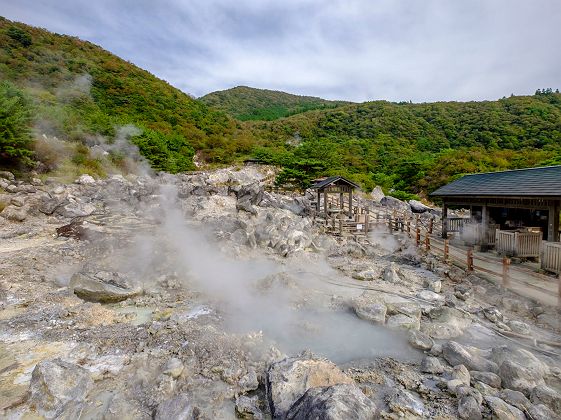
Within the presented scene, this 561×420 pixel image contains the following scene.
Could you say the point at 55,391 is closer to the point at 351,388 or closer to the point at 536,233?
the point at 351,388

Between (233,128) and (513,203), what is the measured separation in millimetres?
45054

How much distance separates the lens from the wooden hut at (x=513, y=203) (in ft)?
29.3

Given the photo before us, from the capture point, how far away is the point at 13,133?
18234 mm

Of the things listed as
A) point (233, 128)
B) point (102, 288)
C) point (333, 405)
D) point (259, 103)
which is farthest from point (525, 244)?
point (259, 103)

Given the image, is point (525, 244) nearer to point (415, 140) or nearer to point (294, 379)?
point (294, 379)

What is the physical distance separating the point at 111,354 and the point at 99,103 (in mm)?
42185

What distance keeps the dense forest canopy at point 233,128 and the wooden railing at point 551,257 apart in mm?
17852

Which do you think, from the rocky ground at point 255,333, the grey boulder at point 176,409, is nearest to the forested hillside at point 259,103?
the rocky ground at point 255,333

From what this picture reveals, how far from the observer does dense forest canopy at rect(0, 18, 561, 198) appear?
25.0 m

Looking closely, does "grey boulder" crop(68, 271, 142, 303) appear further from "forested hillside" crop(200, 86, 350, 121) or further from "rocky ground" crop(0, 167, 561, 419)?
"forested hillside" crop(200, 86, 350, 121)

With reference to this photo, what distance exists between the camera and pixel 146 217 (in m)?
16.4

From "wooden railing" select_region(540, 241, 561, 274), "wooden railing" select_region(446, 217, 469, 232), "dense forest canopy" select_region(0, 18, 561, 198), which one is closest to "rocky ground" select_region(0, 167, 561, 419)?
"wooden railing" select_region(540, 241, 561, 274)

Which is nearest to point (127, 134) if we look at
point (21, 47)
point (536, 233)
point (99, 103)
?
point (99, 103)

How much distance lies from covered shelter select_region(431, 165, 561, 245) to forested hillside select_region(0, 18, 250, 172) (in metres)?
23.9
